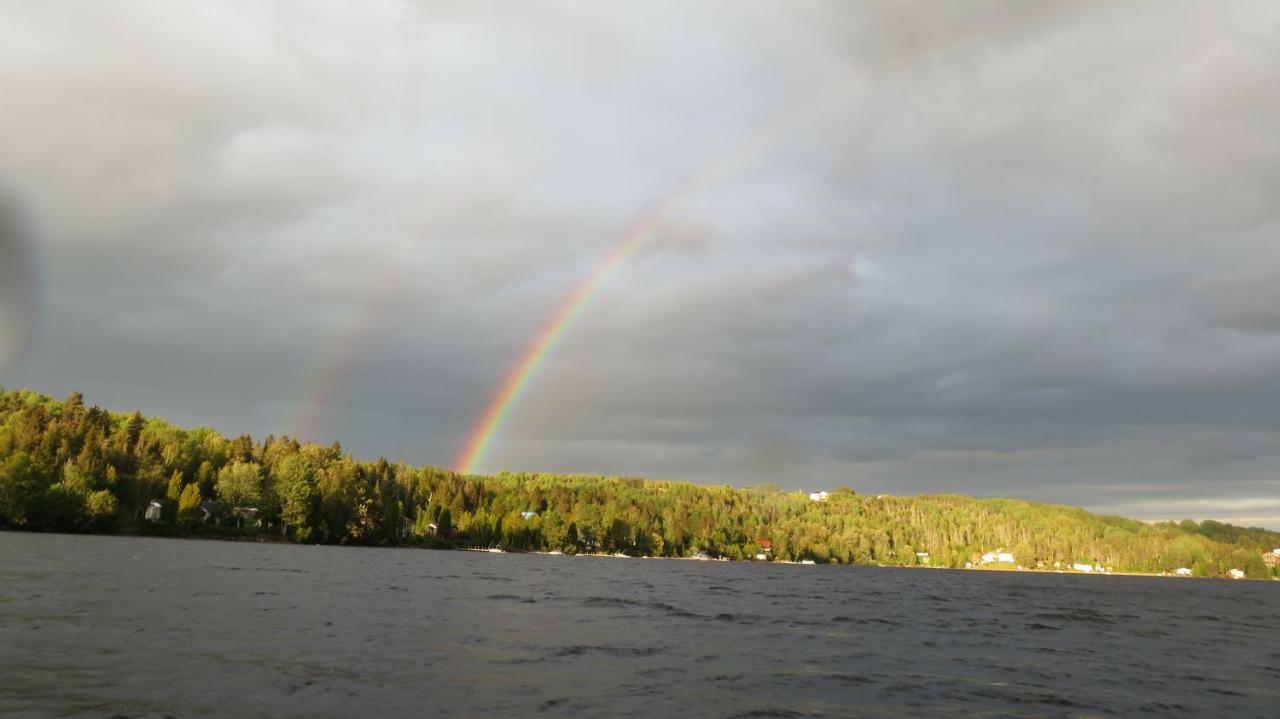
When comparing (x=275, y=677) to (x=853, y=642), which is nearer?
(x=275, y=677)

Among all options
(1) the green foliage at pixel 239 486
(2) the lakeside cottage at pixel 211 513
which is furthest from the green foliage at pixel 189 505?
(2) the lakeside cottage at pixel 211 513

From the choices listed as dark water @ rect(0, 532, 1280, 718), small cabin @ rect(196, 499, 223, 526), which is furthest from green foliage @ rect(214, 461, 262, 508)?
dark water @ rect(0, 532, 1280, 718)

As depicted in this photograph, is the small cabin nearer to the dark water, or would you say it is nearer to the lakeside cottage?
the lakeside cottage

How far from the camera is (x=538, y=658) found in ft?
103

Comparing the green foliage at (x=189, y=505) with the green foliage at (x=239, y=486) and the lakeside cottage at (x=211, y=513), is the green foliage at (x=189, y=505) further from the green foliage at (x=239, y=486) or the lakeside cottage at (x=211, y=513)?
the lakeside cottage at (x=211, y=513)

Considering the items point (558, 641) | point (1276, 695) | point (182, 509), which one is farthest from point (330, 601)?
point (182, 509)

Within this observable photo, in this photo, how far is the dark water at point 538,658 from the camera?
74.2 ft

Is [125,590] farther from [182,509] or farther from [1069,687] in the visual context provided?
[182,509]

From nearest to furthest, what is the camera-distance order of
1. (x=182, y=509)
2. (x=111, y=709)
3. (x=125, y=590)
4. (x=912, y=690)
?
1. (x=111, y=709)
2. (x=912, y=690)
3. (x=125, y=590)
4. (x=182, y=509)

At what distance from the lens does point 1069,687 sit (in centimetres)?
3256

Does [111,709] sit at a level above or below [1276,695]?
above

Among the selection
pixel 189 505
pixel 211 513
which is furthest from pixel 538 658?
pixel 211 513

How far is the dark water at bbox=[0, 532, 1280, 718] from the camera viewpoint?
22.6 m

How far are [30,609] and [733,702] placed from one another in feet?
109
